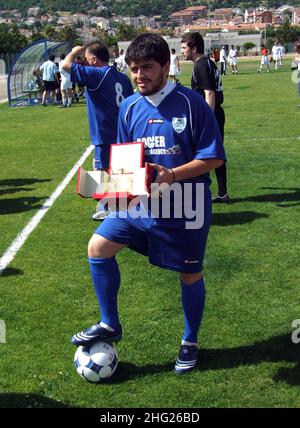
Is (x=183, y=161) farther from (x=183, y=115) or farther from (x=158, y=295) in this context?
(x=158, y=295)

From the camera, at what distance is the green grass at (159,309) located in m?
3.75

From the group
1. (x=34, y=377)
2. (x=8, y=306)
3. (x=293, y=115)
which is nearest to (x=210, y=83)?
(x=8, y=306)

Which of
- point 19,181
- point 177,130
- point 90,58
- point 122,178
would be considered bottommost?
point 19,181

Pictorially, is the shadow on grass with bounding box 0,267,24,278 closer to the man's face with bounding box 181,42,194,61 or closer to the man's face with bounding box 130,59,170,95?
the man's face with bounding box 130,59,170,95

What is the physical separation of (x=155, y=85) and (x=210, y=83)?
3.89m

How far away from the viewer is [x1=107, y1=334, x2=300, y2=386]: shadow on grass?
12.9 feet

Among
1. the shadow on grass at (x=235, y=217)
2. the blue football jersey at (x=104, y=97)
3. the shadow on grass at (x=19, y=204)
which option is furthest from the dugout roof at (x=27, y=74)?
the shadow on grass at (x=235, y=217)

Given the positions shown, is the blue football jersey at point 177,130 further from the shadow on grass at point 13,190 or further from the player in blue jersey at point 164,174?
the shadow on grass at point 13,190

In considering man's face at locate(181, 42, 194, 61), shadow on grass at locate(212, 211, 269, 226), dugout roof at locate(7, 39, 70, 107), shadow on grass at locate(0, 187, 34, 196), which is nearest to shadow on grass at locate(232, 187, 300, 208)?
shadow on grass at locate(212, 211, 269, 226)

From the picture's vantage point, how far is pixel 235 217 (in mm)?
7582

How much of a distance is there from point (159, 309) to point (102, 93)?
113 inches

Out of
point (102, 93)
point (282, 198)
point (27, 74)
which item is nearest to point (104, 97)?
point (102, 93)

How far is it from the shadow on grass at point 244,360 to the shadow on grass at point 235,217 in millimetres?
3083

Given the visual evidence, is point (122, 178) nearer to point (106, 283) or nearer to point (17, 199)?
point (106, 283)
